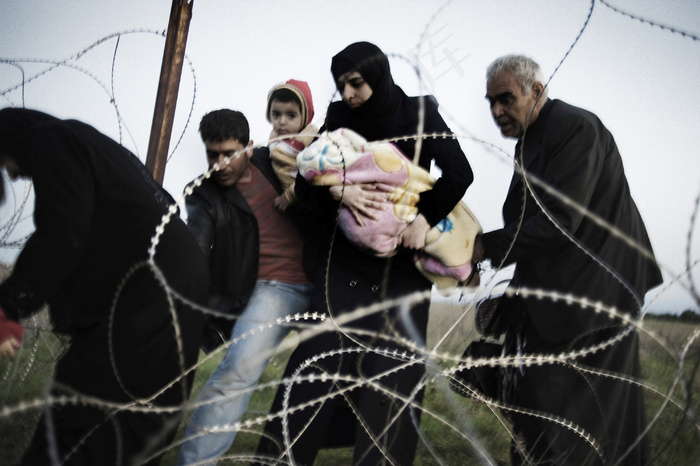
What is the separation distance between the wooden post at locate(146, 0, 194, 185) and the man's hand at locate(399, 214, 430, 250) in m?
1.19

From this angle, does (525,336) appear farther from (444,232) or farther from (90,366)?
(90,366)

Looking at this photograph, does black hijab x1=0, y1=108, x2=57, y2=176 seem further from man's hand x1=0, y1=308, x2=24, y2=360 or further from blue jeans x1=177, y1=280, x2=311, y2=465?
blue jeans x1=177, y1=280, x2=311, y2=465

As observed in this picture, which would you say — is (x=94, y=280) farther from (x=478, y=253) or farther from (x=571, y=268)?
(x=571, y=268)

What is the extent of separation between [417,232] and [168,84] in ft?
4.23

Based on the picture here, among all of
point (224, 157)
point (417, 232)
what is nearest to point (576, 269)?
point (417, 232)

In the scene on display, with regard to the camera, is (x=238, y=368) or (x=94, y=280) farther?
(x=238, y=368)

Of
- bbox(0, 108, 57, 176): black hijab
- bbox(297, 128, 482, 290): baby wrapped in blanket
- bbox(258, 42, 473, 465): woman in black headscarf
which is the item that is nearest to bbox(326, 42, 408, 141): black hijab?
bbox(258, 42, 473, 465): woman in black headscarf

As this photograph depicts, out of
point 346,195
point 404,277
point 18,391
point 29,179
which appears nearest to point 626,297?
point 404,277

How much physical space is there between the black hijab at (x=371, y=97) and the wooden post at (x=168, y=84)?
771mm

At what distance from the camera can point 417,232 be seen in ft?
5.85

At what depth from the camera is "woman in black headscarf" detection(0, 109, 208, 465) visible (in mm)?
1340

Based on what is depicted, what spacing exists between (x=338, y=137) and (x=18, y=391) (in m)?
2.31

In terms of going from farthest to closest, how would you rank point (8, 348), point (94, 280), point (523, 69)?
point (523, 69), point (94, 280), point (8, 348)

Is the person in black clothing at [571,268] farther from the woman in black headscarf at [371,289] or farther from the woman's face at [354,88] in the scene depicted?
the woman's face at [354,88]
